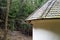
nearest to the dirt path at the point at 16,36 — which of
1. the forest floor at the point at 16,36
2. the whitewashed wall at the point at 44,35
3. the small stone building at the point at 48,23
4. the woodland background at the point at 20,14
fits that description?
the forest floor at the point at 16,36

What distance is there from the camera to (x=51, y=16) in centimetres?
700

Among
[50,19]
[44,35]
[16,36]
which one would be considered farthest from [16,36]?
[50,19]

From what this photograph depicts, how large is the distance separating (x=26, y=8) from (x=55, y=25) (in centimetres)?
1157

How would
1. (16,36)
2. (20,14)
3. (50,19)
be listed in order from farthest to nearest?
(20,14) → (16,36) → (50,19)

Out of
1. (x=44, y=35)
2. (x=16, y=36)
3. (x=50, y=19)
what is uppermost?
(x=50, y=19)

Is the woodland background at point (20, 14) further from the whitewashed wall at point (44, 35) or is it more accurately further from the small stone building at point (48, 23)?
the small stone building at point (48, 23)

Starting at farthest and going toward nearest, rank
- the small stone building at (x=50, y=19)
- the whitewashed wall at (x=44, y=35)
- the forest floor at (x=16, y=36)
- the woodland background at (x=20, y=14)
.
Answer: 1. the forest floor at (x=16, y=36)
2. the woodland background at (x=20, y=14)
3. the whitewashed wall at (x=44, y=35)
4. the small stone building at (x=50, y=19)

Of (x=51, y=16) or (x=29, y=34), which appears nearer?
(x=51, y=16)

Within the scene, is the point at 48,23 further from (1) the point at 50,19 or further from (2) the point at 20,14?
(2) the point at 20,14

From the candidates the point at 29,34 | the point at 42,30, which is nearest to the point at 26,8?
the point at 29,34

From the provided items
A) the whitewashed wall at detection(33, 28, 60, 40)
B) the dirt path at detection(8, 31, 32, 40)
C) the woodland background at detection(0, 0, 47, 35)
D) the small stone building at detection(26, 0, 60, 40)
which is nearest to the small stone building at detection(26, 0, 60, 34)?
the small stone building at detection(26, 0, 60, 40)

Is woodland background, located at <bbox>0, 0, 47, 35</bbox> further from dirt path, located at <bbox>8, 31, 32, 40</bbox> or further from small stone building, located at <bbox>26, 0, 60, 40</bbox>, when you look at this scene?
small stone building, located at <bbox>26, 0, 60, 40</bbox>

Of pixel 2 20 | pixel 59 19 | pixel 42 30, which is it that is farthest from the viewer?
pixel 2 20

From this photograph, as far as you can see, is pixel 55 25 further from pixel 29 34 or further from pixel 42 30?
pixel 29 34
